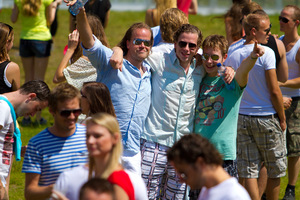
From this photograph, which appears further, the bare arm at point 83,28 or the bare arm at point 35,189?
the bare arm at point 83,28

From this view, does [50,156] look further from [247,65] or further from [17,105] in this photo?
[247,65]

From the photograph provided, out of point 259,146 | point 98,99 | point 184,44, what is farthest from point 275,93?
point 98,99

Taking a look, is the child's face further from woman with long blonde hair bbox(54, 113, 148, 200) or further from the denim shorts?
the denim shorts

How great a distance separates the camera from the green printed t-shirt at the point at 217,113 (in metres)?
4.37

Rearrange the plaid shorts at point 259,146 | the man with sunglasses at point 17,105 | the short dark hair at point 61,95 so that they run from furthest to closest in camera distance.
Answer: the plaid shorts at point 259,146 < the man with sunglasses at point 17,105 < the short dark hair at point 61,95

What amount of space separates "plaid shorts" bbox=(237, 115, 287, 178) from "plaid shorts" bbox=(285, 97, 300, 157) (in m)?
0.71

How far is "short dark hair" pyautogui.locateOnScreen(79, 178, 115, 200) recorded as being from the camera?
2.56 meters

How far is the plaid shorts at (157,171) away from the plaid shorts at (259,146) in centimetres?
111

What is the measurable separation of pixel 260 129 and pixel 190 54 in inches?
51.3

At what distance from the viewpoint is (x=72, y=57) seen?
220 inches

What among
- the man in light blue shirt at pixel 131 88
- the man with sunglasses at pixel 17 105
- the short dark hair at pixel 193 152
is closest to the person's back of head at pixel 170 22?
the man in light blue shirt at pixel 131 88

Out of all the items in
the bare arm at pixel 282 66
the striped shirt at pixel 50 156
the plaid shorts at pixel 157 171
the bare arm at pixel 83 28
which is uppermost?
the bare arm at pixel 83 28

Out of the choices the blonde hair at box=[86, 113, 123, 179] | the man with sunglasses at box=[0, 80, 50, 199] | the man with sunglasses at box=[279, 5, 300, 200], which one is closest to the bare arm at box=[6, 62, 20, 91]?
the man with sunglasses at box=[0, 80, 50, 199]

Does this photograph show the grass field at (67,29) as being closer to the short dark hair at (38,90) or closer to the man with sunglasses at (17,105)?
the man with sunglasses at (17,105)
